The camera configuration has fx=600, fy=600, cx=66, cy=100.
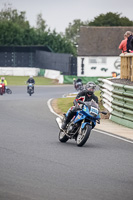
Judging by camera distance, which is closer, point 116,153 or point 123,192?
point 123,192

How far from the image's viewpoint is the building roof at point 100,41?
3265 inches

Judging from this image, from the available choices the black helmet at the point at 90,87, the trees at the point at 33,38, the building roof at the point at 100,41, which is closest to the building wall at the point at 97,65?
the building roof at the point at 100,41

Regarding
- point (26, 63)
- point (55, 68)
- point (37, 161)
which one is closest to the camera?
point (37, 161)

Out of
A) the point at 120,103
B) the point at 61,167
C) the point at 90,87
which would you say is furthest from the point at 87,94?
the point at 120,103

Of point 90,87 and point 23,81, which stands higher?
point 90,87

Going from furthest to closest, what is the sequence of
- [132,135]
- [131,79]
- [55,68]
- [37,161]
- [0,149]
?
[55,68] < [131,79] < [132,135] < [0,149] < [37,161]

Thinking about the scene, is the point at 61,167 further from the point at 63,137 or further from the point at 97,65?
the point at 97,65

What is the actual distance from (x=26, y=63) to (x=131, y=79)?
58018mm

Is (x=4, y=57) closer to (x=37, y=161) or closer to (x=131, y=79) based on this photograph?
(x=131, y=79)

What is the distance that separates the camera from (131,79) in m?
21.6

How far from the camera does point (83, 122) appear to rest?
13117mm

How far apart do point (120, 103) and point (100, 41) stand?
6449 cm

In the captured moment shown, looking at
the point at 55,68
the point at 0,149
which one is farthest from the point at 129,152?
the point at 55,68

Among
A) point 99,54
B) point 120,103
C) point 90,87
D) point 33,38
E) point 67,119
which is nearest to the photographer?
point 90,87
